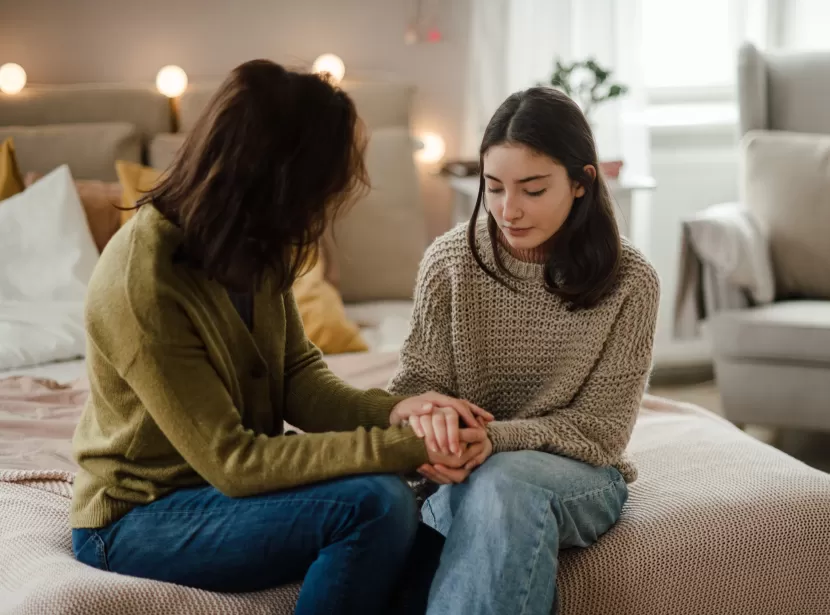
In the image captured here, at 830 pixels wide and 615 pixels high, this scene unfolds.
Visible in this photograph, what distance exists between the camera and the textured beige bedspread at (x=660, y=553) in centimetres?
129

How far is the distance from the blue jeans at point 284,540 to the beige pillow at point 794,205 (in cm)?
196

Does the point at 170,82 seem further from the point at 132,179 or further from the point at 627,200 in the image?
the point at 627,200

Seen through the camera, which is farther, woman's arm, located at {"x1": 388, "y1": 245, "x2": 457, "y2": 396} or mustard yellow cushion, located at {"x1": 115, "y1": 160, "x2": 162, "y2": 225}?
mustard yellow cushion, located at {"x1": 115, "y1": 160, "x2": 162, "y2": 225}

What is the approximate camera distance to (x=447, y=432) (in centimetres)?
137

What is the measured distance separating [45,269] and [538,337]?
141cm

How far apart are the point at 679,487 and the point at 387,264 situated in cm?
147

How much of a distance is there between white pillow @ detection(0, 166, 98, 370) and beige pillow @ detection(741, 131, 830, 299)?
1.85 m

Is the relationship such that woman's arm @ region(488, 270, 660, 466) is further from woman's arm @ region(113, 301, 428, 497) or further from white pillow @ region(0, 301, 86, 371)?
white pillow @ region(0, 301, 86, 371)

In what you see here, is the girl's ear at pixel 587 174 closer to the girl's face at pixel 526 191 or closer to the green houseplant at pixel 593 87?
the girl's face at pixel 526 191

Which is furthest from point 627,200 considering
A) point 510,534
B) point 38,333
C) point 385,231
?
point 510,534

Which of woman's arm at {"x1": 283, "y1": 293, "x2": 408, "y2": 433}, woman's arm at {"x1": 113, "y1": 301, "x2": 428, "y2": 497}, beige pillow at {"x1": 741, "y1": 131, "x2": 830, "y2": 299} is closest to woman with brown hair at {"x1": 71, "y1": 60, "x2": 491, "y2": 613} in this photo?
woman's arm at {"x1": 113, "y1": 301, "x2": 428, "y2": 497}

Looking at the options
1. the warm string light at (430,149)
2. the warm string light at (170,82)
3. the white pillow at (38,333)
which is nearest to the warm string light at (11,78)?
the warm string light at (170,82)

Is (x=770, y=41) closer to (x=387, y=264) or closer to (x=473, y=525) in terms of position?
(x=387, y=264)

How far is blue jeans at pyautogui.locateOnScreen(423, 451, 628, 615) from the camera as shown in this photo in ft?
4.22
